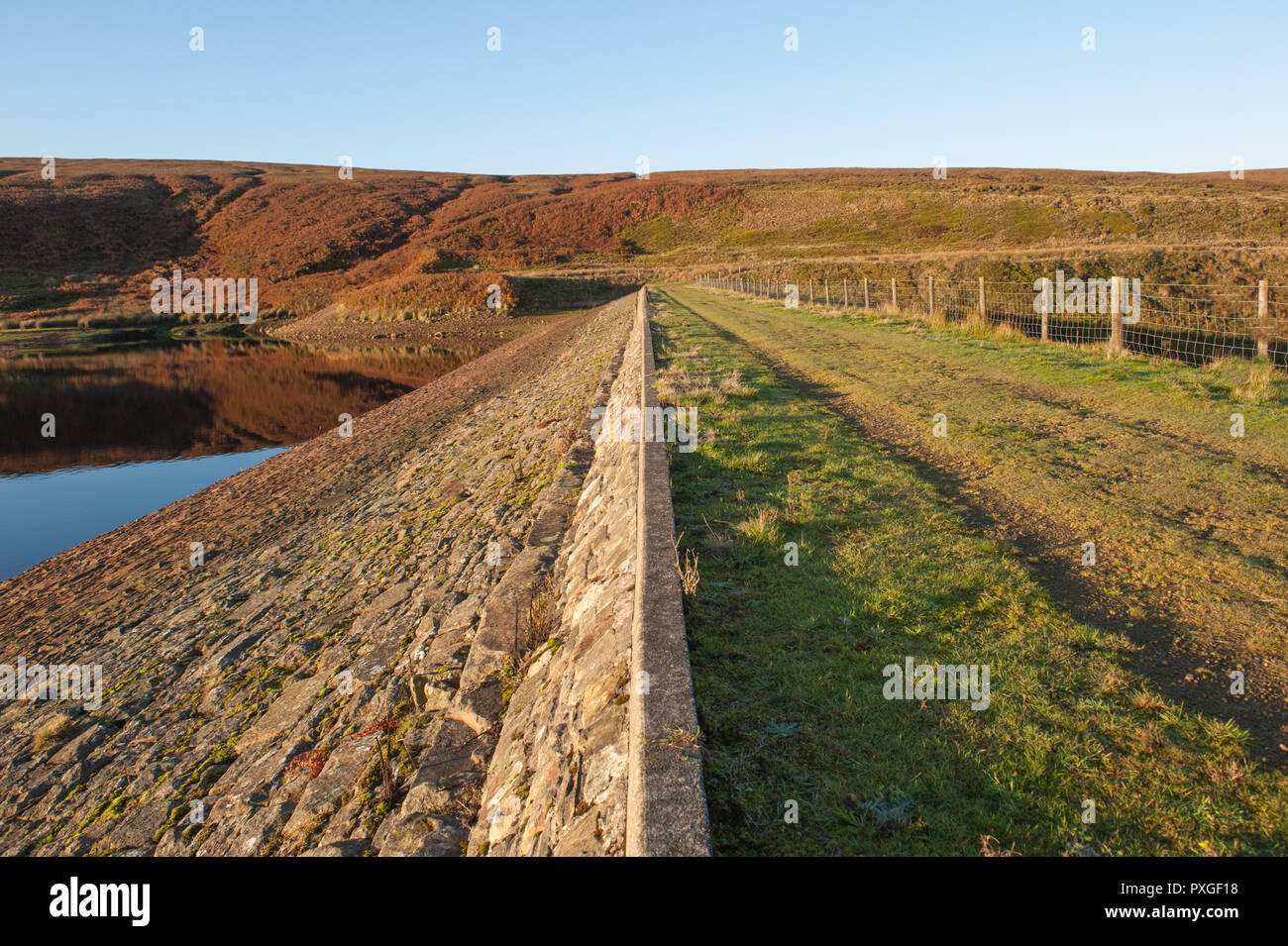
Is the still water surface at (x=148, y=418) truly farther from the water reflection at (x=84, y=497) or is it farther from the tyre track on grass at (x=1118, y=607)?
the tyre track on grass at (x=1118, y=607)

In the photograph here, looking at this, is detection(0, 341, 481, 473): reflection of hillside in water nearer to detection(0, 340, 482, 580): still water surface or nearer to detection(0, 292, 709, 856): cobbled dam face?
detection(0, 340, 482, 580): still water surface

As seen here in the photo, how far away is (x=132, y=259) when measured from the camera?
70375mm

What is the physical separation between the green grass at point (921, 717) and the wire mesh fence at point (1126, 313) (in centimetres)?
1092

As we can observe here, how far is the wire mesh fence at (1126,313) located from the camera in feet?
47.9

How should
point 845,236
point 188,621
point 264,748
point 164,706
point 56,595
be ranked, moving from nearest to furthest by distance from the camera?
point 264,748 < point 164,706 < point 188,621 < point 56,595 < point 845,236

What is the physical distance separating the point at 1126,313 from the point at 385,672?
21037 millimetres

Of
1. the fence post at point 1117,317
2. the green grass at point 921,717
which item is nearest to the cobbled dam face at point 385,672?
the green grass at point 921,717

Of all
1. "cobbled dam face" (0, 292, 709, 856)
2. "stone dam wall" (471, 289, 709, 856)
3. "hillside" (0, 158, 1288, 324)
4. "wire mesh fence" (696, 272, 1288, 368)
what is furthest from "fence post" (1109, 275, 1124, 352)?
"hillside" (0, 158, 1288, 324)

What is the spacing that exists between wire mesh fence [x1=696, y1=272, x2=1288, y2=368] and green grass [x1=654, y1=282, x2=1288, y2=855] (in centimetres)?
1092

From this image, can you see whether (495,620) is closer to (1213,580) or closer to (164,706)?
(164,706)

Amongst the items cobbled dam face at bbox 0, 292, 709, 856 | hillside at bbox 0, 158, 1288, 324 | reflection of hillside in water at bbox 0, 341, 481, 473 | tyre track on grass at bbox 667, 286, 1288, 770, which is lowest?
cobbled dam face at bbox 0, 292, 709, 856

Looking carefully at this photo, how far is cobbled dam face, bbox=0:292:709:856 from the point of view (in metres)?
3.64

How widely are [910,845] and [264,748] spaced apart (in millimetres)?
5560

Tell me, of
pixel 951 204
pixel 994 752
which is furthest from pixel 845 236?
pixel 994 752
